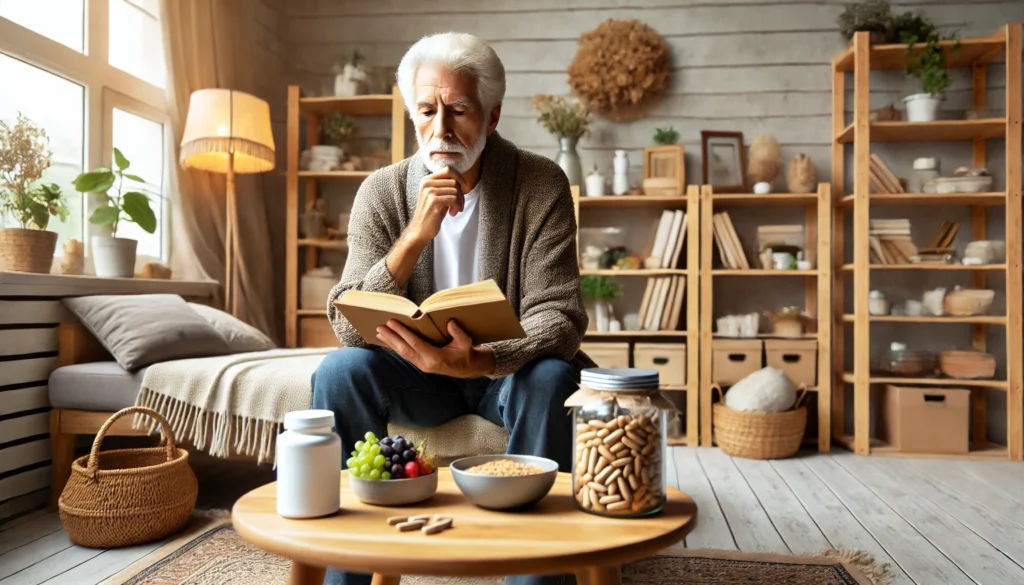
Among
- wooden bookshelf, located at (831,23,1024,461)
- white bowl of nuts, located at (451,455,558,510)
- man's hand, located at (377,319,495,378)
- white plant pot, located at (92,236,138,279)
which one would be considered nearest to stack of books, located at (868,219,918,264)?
wooden bookshelf, located at (831,23,1024,461)

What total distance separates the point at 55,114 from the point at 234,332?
102 centimetres

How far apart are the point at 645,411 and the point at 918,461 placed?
285 centimetres

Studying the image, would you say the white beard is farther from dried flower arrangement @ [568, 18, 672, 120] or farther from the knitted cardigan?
dried flower arrangement @ [568, 18, 672, 120]

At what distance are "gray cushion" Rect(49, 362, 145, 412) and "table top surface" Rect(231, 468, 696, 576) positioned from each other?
1.46 metres

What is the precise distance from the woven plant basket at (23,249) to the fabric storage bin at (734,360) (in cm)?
274

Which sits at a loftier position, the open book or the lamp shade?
the lamp shade

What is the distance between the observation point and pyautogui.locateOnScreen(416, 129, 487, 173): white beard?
1.64 metres

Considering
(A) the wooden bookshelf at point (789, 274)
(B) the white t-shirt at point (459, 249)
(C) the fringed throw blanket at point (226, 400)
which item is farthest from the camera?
(A) the wooden bookshelf at point (789, 274)

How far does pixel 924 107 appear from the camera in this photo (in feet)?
11.4

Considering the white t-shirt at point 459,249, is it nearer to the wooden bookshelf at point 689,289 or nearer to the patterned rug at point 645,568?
the patterned rug at point 645,568

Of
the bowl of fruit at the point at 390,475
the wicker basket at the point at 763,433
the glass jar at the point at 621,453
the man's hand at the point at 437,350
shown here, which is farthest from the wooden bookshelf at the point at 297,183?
the glass jar at the point at 621,453

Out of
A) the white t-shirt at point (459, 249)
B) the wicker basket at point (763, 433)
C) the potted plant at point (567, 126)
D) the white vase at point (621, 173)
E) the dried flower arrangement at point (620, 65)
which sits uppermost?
the dried flower arrangement at point (620, 65)

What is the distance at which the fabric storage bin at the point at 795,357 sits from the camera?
355cm

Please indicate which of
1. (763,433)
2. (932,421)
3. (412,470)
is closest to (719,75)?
(763,433)
